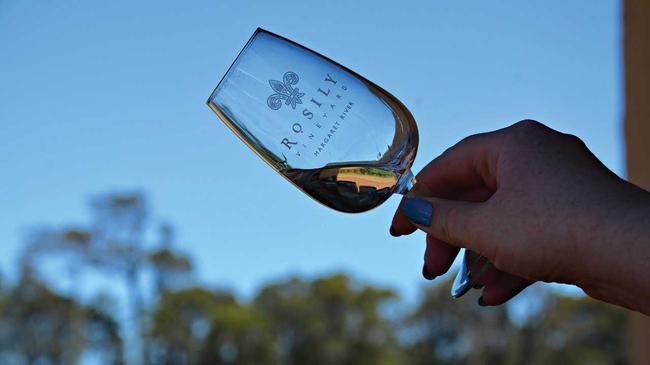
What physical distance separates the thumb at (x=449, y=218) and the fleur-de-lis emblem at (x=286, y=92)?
92mm

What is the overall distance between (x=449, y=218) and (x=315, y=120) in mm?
101

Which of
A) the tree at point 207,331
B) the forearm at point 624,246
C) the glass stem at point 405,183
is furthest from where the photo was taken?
the tree at point 207,331

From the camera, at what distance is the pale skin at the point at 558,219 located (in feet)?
1.44

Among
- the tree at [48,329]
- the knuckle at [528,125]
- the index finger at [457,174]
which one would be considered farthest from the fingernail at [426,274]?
the tree at [48,329]

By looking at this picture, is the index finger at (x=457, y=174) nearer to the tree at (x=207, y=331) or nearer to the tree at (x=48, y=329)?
the tree at (x=48, y=329)

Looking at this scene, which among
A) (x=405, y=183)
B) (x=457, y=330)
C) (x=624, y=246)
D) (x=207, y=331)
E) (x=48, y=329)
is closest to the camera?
(x=624, y=246)

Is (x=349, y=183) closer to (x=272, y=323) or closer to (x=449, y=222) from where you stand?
(x=449, y=222)

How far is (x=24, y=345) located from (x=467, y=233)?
15.0 meters

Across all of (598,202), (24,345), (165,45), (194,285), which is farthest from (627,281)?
(194,285)

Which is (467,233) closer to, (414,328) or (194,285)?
(194,285)

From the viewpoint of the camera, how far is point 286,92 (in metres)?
0.52

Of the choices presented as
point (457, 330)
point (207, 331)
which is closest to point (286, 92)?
point (207, 331)

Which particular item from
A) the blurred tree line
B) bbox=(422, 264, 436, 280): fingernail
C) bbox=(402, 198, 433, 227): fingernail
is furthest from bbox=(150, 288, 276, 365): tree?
bbox=(402, 198, 433, 227): fingernail

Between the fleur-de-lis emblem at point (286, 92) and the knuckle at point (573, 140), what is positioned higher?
the knuckle at point (573, 140)
